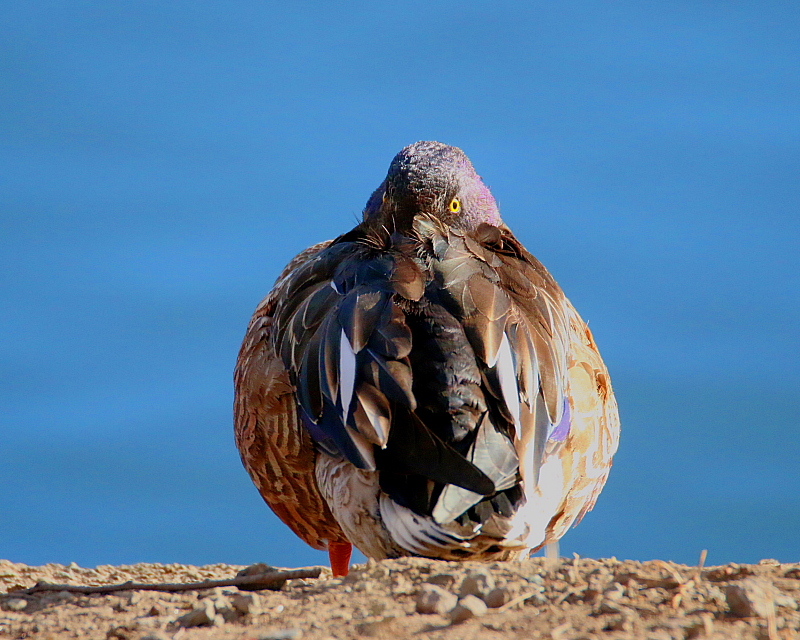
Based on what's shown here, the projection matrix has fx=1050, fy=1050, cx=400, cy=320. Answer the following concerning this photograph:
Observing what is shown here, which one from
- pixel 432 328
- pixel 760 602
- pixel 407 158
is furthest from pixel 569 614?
pixel 407 158

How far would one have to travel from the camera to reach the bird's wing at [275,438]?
4664 millimetres

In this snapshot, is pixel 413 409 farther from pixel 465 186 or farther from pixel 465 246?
pixel 465 186

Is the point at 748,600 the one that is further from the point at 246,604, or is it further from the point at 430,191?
the point at 430,191

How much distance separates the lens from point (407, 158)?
551 centimetres

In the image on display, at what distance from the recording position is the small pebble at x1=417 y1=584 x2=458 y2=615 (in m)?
3.11

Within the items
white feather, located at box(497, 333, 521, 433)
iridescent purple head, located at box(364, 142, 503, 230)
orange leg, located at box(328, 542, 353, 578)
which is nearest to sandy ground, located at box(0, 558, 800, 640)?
white feather, located at box(497, 333, 521, 433)

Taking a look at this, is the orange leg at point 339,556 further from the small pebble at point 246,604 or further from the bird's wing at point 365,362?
the small pebble at point 246,604

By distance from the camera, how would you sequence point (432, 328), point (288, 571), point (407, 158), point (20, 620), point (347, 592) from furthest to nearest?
1. point (407, 158)
2. point (288, 571)
3. point (432, 328)
4. point (20, 620)
5. point (347, 592)

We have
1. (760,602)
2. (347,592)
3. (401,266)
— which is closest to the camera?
(760,602)

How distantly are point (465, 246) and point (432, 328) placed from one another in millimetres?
682

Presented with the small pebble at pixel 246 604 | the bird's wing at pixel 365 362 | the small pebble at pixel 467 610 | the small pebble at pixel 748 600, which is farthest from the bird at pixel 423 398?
the small pebble at pixel 748 600

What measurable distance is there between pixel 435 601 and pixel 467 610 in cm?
12

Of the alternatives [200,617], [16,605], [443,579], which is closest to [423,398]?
[443,579]

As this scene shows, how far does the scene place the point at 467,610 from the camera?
305 cm
